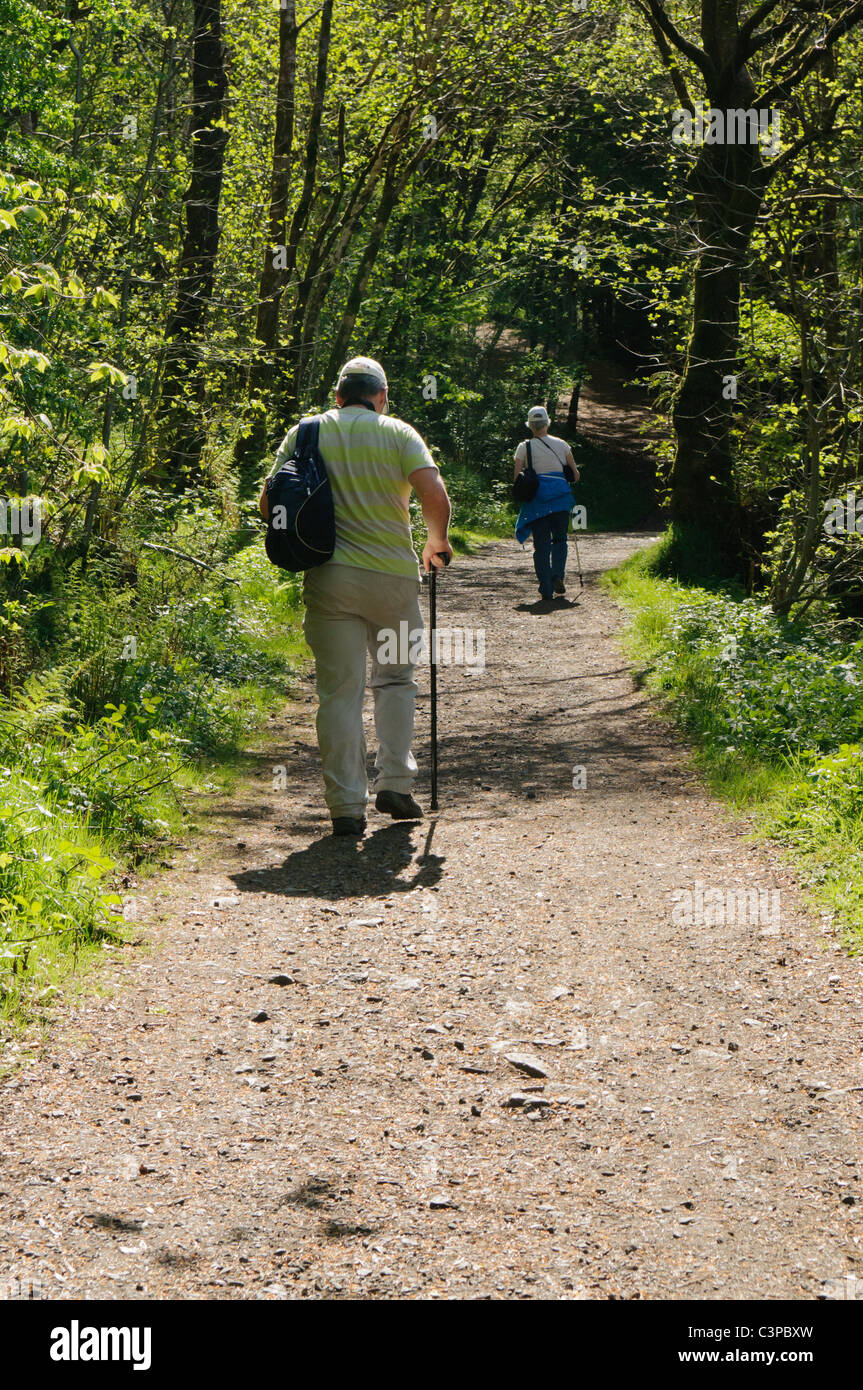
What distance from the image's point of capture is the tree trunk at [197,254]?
12.9 meters

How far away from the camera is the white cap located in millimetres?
7180

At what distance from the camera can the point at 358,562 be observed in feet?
23.4

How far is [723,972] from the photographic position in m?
5.32

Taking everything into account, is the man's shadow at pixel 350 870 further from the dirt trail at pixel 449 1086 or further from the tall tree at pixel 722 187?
the tall tree at pixel 722 187

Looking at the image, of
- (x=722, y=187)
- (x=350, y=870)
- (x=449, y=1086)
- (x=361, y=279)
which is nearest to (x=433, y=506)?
(x=350, y=870)

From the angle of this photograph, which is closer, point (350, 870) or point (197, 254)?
point (350, 870)

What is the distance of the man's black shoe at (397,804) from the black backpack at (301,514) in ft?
4.42

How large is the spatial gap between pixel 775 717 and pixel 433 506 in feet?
9.72

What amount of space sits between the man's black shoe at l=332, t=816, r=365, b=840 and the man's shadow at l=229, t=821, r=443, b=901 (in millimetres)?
48

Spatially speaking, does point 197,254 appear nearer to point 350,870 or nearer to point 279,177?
point 279,177

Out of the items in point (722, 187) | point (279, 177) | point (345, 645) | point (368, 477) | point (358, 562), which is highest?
point (279, 177)

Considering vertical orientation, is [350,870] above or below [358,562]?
below
